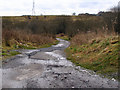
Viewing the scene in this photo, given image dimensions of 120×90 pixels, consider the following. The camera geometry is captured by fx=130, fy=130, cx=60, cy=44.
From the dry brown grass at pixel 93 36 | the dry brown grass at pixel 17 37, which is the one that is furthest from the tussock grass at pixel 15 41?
the dry brown grass at pixel 93 36

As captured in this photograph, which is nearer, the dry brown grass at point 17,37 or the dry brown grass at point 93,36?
the dry brown grass at point 93,36

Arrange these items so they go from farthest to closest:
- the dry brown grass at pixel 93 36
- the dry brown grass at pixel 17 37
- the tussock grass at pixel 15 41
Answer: the dry brown grass at pixel 17 37 → the tussock grass at pixel 15 41 → the dry brown grass at pixel 93 36

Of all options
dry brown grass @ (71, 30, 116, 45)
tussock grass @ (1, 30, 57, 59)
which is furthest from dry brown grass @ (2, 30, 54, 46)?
dry brown grass @ (71, 30, 116, 45)

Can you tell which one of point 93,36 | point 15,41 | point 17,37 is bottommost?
point 15,41

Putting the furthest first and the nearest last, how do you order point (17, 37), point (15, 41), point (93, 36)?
point (17, 37)
point (15, 41)
point (93, 36)

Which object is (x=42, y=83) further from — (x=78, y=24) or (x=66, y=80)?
(x=78, y=24)

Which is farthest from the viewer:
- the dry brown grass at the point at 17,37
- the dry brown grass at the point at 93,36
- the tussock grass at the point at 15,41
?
the dry brown grass at the point at 17,37

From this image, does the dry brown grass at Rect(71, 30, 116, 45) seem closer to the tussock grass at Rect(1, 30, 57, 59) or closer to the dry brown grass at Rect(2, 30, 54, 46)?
the tussock grass at Rect(1, 30, 57, 59)

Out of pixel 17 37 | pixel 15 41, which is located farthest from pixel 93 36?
pixel 17 37

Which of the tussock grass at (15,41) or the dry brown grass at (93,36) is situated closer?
the dry brown grass at (93,36)

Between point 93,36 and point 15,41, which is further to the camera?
point 15,41

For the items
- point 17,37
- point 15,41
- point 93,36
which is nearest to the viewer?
point 93,36

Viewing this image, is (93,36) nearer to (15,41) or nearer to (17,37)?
(15,41)

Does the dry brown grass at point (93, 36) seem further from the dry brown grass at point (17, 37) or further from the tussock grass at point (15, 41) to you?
the dry brown grass at point (17, 37)
